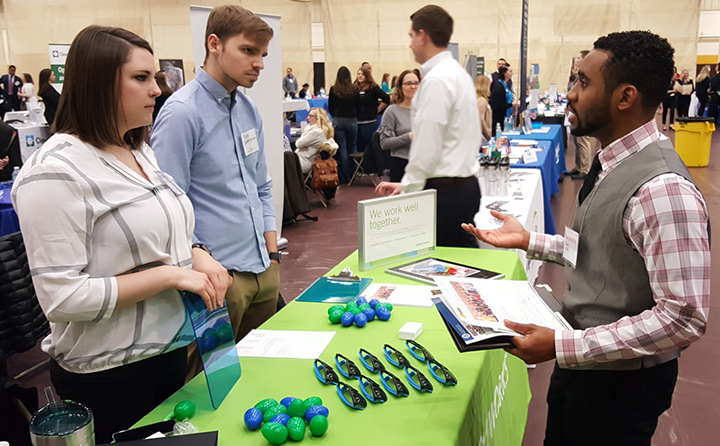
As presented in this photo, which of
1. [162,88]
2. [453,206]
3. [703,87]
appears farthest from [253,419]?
[703,87]

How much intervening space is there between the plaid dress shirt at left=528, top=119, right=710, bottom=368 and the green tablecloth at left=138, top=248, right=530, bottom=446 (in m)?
0.27

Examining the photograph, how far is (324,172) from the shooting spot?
20.3 ft

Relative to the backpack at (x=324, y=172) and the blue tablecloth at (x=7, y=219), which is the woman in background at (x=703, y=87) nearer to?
the backpack at (x=324, y=172)

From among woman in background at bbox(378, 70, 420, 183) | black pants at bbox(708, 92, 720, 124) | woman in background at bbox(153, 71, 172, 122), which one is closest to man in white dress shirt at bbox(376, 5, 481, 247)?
woman in background at bbox(378, 70, 420, 183)

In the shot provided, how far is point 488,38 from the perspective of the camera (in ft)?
52.1

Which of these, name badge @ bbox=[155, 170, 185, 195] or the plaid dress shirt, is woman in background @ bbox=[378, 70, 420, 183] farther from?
the plaid dress shirt

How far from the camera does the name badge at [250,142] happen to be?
186 cm

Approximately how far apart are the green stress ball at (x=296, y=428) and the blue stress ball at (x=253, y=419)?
2.6 inches

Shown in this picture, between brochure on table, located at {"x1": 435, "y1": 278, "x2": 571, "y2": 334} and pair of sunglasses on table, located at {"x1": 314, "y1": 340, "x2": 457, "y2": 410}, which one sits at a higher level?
brochure on table, located at {"x1": 435, "y1": 278, "x2": 571, "y2": 334}

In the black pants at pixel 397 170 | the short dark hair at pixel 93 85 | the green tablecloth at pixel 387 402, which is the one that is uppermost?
the short dark hair at pixel 93 85

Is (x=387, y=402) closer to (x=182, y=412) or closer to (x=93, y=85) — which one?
(x=182, y=412)

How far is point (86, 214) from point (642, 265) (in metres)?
1.08

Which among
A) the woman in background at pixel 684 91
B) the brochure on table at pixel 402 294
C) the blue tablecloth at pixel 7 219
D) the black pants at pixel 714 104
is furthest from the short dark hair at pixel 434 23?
the black pants at pixel 714 104

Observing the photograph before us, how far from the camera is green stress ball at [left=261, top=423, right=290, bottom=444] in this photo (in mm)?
1081
